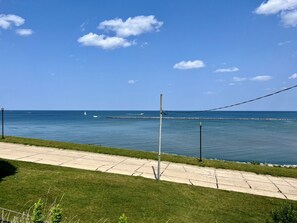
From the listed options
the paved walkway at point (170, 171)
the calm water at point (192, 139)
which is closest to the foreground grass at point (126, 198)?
the paved walkway at point (170, 171)

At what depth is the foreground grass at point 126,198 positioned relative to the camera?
7988 mm

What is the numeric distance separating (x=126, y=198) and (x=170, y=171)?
16.3 ft

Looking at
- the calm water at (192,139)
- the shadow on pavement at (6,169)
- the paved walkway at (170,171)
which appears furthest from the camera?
the calm water at (192,139)

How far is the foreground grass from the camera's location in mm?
7988

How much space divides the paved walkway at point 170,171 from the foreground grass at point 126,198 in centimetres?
118

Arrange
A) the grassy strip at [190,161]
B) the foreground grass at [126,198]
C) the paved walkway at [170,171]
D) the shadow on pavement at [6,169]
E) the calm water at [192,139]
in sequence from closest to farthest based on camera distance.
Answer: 1. the foreground grass at [126,198]
2. the shadow on pavement at [6,169]
3. the paved walkway at [170,171]
4. the grassy strip at [190,161]
5. the calm water at [192,139]

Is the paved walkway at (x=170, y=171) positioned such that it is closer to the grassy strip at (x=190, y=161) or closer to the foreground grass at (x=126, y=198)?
the grassy strip at (x=190, y=161)

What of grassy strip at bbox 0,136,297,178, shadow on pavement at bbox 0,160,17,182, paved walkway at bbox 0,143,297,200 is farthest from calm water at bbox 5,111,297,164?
shadow on pavement at bbox 0,160,17,182

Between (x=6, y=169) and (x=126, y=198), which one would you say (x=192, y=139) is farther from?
(x=126, y=198)

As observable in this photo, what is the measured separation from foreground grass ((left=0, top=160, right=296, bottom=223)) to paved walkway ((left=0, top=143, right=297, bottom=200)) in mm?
1181

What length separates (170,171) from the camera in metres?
13.8

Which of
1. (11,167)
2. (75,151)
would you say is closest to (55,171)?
(11,167)

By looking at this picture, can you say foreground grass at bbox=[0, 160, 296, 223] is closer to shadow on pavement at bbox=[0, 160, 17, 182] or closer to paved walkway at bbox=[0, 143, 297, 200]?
shadow on pavement at bbox=[0, 160, 17, 182]

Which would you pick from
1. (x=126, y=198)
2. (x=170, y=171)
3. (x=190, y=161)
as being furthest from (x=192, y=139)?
(x=126, y=198)
